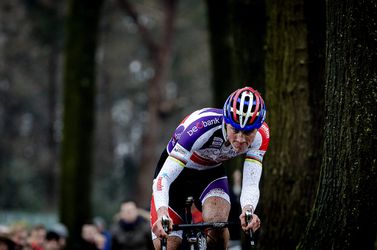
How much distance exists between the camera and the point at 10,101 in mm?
43375

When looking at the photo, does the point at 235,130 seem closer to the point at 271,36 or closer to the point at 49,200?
the point at 271,36

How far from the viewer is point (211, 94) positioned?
23.9 meters

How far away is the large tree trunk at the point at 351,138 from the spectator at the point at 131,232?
544 centimetres

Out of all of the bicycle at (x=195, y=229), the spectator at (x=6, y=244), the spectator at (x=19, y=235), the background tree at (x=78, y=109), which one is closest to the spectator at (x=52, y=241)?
the spectator at (x=19, y=235)

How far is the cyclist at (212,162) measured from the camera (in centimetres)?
570

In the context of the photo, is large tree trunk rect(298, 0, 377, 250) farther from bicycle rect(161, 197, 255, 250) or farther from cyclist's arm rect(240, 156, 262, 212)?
bicycle rect(161, 197, 255, 250)

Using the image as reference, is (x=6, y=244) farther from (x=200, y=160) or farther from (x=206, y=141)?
(x=206, y=141)

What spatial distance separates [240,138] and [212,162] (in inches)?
34.6

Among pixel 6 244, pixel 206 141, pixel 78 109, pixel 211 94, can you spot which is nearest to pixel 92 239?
pixel 6 244

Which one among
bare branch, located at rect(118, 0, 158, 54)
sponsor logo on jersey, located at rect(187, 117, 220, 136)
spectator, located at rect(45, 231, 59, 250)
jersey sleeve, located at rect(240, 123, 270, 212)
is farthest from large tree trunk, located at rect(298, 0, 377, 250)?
bare branch, located at rect(118, 0, 158, 54)

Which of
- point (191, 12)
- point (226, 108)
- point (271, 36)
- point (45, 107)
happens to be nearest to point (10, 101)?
point (45, 107)

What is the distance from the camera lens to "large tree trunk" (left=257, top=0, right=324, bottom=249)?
341 inches

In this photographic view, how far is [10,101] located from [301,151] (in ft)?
121

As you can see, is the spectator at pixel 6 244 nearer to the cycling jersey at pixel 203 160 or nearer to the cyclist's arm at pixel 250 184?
the cycling jersey at pixel 203 160
